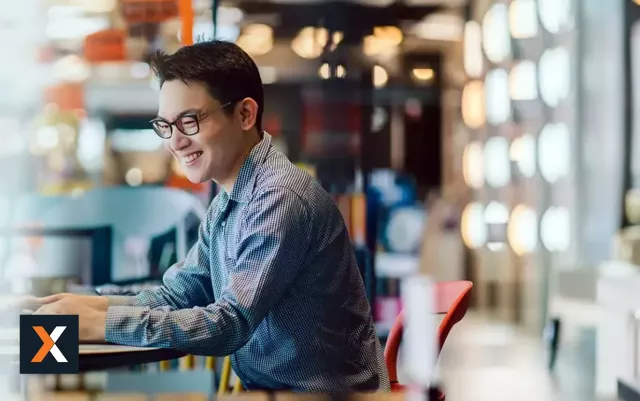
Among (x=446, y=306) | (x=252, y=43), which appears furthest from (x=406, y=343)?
(x=252, y=43)

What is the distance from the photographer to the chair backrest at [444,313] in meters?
1.46

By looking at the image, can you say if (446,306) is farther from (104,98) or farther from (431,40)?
(104,98)

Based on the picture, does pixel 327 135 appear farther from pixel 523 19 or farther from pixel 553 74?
pixel 553 74

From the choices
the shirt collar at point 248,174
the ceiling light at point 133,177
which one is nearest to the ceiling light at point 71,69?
the ceiling light at point 133,177

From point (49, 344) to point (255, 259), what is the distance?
36 centimetres

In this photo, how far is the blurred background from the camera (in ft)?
5.52

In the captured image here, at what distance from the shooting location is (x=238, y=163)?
127 centimetres

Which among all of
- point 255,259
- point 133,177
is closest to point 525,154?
point 133,177

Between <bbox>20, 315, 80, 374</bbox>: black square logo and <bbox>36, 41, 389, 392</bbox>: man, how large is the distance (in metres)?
0.03

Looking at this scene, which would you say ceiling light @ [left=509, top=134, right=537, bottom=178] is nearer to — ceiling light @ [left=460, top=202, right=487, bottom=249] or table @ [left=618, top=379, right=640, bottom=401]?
ceiling light @ [left=460, top=202, right=487, bottom=249]

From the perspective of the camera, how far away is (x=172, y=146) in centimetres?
128

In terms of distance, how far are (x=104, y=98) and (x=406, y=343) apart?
2.65ft

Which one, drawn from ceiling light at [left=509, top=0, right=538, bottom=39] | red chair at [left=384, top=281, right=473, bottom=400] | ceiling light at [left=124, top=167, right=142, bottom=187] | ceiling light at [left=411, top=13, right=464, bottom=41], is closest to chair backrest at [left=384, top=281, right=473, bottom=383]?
red chair at [left=384, top=281, right=473, bottom=400]

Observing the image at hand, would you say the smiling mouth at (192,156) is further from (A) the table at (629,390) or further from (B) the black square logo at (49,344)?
(A) the table at (629,390)
